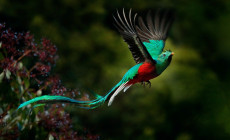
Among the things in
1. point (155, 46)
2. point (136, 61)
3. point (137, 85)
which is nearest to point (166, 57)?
point (136, 61)

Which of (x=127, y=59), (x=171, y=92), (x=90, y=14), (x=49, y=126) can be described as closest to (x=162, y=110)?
(x=171, y=92)

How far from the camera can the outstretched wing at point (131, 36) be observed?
0.87m

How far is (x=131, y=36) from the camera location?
89 centimetres

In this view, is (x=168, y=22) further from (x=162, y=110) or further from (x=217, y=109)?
(x=217, y=109)

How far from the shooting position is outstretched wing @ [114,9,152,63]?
87cm

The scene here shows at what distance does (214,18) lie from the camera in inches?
249

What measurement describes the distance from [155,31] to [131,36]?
0.72 feet

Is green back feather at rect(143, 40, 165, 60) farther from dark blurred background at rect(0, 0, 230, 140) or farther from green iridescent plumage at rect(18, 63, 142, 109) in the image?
dark blurred background at rect(0, 0, 230, 140)

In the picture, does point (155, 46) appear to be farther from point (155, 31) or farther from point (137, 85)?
point (137, 85)

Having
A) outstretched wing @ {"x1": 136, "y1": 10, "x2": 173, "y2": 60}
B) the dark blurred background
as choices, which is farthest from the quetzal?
the dark blurred background

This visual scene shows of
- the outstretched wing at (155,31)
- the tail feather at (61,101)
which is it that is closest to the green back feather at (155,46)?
the outstretched wing at (155,31)

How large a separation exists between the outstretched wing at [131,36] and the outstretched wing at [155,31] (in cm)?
5

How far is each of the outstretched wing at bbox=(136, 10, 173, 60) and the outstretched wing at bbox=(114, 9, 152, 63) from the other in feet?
0.18

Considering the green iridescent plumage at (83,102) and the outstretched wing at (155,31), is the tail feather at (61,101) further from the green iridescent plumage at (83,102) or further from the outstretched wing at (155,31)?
the outstretched wing at (155,31)
